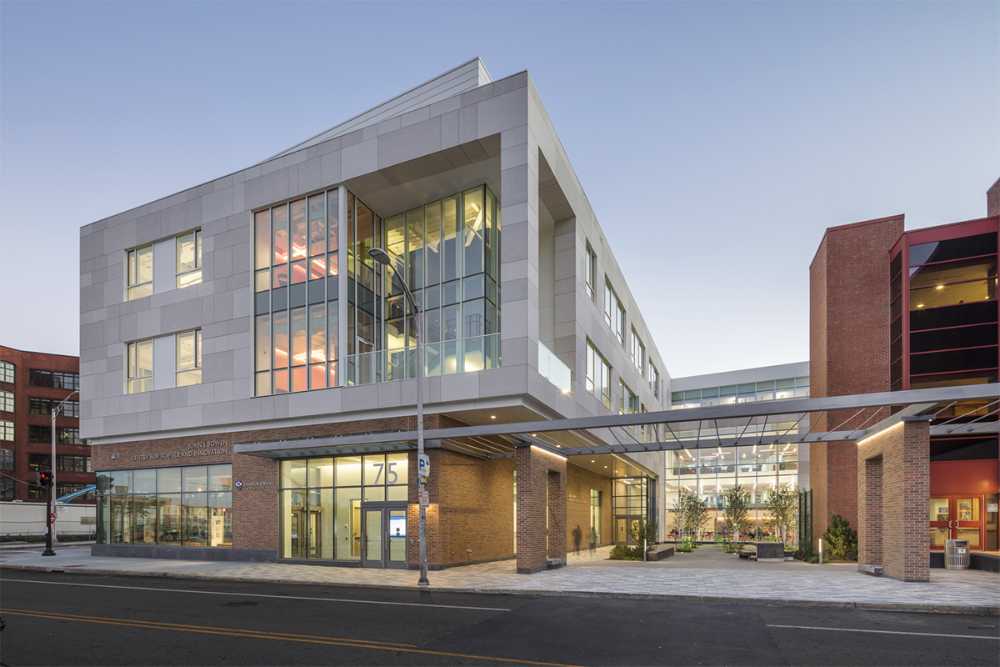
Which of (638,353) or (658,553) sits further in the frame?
(638,353)

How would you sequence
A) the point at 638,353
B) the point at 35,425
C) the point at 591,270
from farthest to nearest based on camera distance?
the point at 35,425
the point at 638,353
the point at 591,270

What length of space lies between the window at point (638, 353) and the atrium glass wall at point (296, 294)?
23.3m

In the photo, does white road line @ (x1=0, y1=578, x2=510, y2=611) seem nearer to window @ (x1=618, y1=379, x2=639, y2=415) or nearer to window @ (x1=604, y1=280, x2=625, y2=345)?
window @ (x1=604, y1=280, x2=625, y2=345)

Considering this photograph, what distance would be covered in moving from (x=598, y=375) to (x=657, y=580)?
14431 mm

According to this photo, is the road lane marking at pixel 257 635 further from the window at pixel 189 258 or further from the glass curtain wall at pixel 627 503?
the glass curtain wall at pixel 627 503

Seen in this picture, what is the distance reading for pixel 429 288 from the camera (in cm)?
2719

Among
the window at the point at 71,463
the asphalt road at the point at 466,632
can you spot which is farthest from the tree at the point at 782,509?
the window at the point at 71,463

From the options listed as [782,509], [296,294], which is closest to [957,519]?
[782,509]

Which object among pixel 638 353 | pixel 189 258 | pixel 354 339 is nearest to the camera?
pixel 354 339

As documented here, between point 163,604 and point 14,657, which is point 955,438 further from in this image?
point 14,657

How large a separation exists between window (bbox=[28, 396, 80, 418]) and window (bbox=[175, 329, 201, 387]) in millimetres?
67344

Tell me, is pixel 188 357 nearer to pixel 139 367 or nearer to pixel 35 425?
pixel 139 367

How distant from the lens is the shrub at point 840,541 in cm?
2644

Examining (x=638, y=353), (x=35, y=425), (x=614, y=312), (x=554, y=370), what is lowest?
(x=35, y=425)
